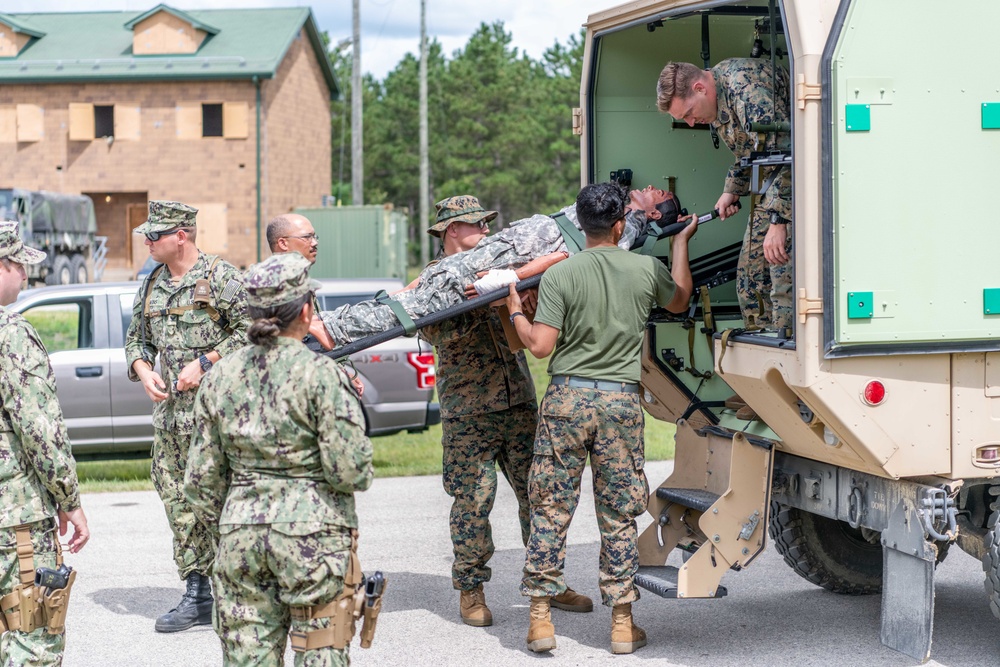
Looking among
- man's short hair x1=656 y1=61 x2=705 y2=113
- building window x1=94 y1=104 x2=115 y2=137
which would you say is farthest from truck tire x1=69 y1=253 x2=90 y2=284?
man's short hair x1=656 y1=61 x2=705 y2=113

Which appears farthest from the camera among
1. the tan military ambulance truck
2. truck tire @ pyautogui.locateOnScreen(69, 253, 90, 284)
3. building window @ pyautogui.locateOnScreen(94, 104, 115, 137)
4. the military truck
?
building window @ pyautogui.locateOnScreen(94, 104, 115, 137)

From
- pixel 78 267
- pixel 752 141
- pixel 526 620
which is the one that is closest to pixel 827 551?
pixel 526 620

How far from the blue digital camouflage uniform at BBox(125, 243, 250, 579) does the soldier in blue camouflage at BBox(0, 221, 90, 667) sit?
145 cm

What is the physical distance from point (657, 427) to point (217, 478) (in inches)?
373

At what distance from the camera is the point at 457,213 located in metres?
5.92

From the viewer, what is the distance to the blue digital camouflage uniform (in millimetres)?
5797

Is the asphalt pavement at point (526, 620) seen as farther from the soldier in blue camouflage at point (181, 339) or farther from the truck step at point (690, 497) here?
the truck step at point (690, 497)

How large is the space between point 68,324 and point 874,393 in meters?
8.28

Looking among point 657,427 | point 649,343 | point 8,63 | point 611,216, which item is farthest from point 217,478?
point 8,63

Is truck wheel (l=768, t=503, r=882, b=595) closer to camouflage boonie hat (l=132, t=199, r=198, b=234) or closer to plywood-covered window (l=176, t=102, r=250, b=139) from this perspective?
camouflage boonie hat (l=132, t=199, r=198, b=234)

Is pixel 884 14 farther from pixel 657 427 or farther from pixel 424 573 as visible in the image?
pixel 657 427

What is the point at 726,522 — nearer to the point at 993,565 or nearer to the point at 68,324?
the point at 993,565

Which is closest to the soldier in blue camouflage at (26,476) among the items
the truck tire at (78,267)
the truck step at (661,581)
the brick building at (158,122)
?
the truck step at (661,581)

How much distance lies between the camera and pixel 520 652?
550 centimetres
